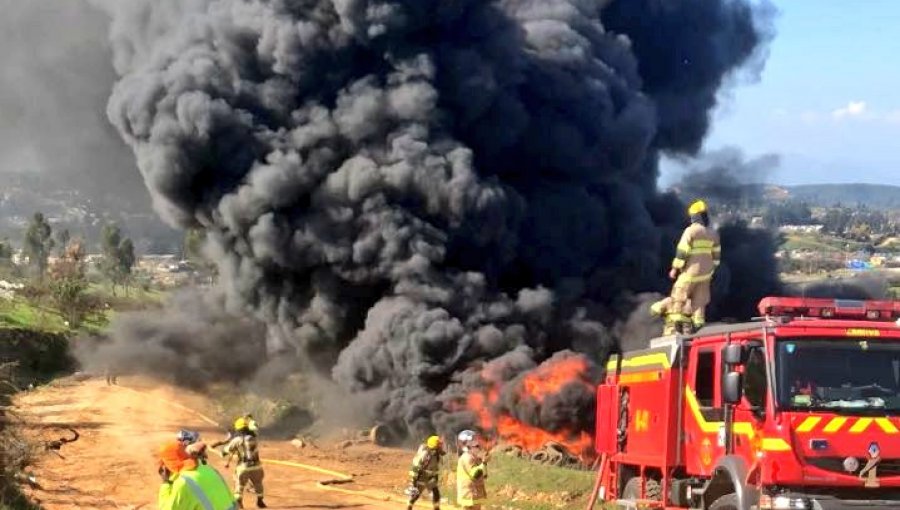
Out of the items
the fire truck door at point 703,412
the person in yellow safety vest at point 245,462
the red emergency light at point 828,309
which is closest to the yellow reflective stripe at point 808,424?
the fire truck door at point 703,412

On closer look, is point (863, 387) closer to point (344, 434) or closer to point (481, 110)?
point (344, 434)

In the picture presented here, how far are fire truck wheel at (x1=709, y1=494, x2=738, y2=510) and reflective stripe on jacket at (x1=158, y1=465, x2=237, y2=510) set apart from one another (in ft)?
18.7

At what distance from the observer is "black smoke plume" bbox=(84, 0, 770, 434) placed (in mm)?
35188

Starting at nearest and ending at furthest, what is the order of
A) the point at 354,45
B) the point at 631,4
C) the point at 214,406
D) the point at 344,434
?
the point at 344,434, the point at 354,45, the point at 214,406, the point at 631,4

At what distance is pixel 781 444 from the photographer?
10.4 metres

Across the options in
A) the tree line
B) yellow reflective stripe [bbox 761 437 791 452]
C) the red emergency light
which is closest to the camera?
yellow reflective stripe [bbox 761 437 791 452]

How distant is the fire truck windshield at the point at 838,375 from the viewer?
1061cm

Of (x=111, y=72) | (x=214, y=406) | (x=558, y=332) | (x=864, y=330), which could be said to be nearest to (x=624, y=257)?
(x=558, y=332)

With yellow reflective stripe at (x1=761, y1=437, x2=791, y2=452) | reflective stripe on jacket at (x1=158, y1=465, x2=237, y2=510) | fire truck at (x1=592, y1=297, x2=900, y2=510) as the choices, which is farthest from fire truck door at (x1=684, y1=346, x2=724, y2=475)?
reflective stripe on jacket at (x1=158, y1=465, x2=237, y2=510)

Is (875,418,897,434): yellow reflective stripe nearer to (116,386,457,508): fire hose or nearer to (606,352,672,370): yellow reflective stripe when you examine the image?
(606,352,672,370): yellow reflective stripe

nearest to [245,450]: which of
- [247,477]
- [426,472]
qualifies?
[247,477]

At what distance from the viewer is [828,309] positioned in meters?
12.0

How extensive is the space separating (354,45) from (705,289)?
82.5ft

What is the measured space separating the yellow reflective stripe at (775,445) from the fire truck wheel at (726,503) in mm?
828
